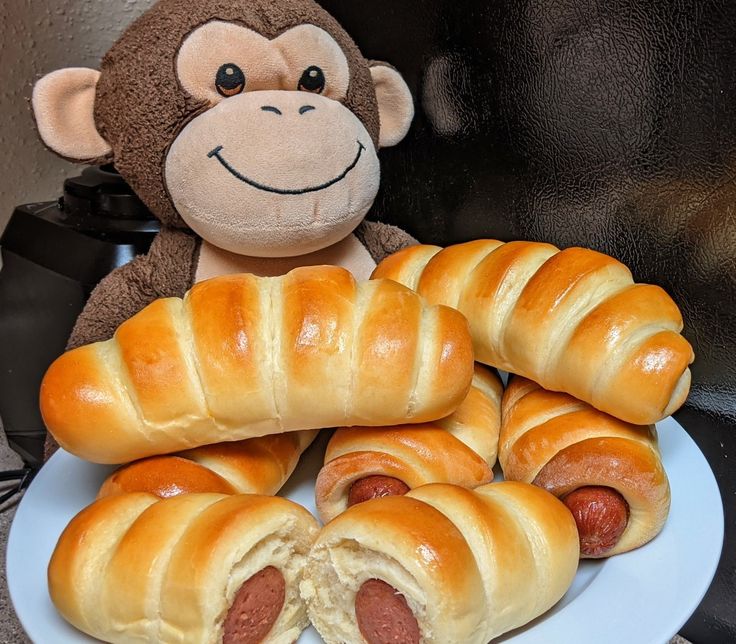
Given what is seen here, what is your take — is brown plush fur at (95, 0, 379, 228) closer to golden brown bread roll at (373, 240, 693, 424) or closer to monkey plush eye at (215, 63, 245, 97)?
monkey plush eye at (215, 63, 245, 97)

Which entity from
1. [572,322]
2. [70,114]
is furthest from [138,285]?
[572,322]

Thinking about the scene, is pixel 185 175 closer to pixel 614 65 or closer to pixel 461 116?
pixel 461 116

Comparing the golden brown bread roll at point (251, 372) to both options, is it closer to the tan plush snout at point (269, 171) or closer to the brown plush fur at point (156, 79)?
the tan plush snout at point (269, 171)

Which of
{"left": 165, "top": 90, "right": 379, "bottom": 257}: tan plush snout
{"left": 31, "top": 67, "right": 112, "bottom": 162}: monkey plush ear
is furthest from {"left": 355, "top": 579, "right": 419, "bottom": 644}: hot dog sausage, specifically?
{"left": 31, "top": 67, "right": 112, "bottom": 162}: monkey plush ear

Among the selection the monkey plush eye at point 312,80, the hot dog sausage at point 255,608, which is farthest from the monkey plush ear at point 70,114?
the hot dog sausage at point 255,608

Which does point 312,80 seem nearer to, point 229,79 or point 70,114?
point 229,79

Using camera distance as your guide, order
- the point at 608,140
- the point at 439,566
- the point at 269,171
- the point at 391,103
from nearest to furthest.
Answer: the point at 439,566 < the point at 269,171 < the point at 608,140 < the point at 391,103
